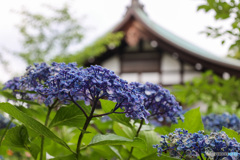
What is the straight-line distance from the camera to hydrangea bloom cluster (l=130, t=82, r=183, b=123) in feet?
4.32

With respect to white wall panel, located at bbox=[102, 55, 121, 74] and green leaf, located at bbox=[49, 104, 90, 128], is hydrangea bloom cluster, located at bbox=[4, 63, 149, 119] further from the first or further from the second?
white wall panel, located at bbox=[102, 55, 121, 74]

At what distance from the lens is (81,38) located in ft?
29.3

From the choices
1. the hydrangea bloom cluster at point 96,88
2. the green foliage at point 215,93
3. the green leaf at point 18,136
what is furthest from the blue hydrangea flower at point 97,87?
the green foliage at point 215,93

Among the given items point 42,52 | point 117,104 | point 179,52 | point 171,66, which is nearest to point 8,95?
point 117,104

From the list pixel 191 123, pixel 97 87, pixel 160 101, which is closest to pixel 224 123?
pixel 191 123

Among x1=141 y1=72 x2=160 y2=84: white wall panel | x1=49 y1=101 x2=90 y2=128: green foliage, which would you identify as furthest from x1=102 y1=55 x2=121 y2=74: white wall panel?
x1=49 y1=101 x2=90 y2=128: green foliage

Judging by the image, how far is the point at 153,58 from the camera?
11406 mm

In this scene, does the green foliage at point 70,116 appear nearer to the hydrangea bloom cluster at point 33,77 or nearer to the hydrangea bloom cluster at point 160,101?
the hydrangea bloom cluster at point 33,77

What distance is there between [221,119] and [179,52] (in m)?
8.40

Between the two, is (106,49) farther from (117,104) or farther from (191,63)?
(117,104)

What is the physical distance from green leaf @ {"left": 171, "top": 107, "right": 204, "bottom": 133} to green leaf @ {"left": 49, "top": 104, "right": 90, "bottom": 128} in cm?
47

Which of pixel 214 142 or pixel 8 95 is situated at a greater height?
pixel 8 95

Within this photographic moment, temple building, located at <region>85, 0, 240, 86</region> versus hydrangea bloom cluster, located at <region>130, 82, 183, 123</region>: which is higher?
temple building, located at <region>85, 0, 240, 86</region>

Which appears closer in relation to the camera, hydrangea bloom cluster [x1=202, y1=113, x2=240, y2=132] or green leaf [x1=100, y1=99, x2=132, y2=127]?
green leaf [x1=100, y1=99, x2=132, y2=127]
